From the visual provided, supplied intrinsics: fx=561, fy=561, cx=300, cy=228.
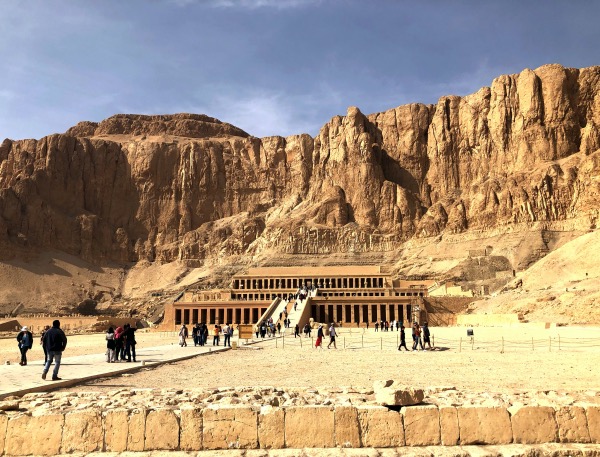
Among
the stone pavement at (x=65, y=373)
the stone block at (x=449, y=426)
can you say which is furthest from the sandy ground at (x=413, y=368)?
the stone block at (x=449, y=426)

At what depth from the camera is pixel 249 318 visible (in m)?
67.5

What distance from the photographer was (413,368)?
837 inches

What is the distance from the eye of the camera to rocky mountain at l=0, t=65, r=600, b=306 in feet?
350

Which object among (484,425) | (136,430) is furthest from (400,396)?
(136,430)

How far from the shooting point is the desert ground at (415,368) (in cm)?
1603

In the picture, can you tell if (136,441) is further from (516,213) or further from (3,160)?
(3,160)

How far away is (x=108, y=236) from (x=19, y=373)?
120366mm

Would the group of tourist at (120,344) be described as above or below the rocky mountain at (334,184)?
below

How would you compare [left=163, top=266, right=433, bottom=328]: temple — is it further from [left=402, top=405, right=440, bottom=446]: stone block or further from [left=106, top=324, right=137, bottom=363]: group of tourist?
[left=402, top=405, right=440, bottom=446]: stone block

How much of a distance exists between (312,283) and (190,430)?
73.8m

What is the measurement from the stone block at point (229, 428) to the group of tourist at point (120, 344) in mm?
14082

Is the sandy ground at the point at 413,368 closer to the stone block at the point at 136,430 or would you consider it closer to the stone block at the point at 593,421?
the stone block at the point at 593,421

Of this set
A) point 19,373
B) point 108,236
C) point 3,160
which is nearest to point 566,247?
point 19,373

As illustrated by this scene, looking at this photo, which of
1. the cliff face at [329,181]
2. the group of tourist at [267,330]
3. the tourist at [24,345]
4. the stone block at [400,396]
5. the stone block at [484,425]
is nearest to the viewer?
the stone block at [484,425]
